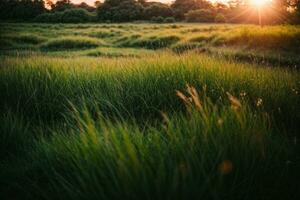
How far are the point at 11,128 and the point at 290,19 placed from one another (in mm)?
22519

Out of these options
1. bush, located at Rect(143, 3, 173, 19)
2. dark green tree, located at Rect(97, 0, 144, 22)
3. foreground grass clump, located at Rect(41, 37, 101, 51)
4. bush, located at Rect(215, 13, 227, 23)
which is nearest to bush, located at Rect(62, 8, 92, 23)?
dark green tree, located at Rect(97, 0, 144, 22)

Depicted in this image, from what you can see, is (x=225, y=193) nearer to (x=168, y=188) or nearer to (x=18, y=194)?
(x=168, y=188)

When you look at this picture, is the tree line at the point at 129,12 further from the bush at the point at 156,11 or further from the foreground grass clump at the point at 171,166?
the foreground grass clump at the point at 171,166

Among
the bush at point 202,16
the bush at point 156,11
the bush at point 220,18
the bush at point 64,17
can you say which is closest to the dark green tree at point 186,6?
the bush at point 156,11

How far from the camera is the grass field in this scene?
1734 millimetres

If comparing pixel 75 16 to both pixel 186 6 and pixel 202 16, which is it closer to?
pixel 186 6

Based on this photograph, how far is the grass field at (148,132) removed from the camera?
1.73 meters

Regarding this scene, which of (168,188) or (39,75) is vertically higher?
(39,75)

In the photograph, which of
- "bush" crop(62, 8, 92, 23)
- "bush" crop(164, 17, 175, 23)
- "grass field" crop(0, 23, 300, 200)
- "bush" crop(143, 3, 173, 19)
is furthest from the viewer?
"bush" crop(143, 3, 173, 19)

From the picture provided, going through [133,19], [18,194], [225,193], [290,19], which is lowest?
[18,194]

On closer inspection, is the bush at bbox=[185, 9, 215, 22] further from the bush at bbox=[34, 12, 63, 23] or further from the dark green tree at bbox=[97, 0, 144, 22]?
the bush at bbox=[34, 12, 63, 23]

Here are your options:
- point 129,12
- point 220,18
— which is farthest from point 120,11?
point 220,18

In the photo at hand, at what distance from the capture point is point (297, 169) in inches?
82.5

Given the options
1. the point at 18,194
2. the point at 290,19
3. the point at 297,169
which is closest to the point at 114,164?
the point at 18,194
